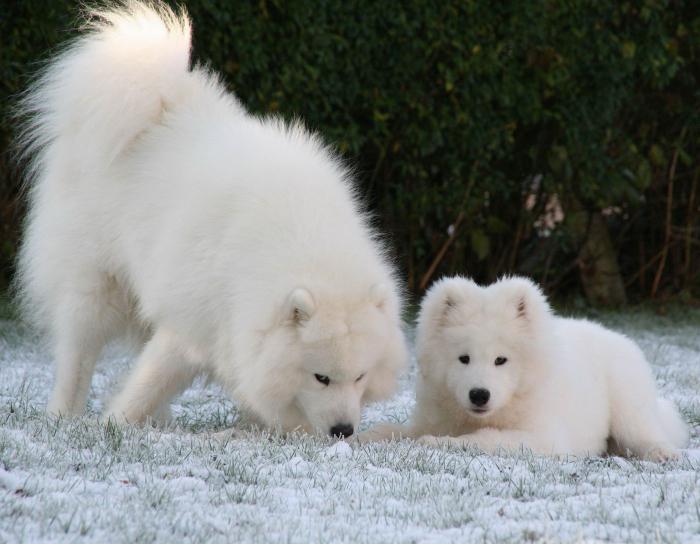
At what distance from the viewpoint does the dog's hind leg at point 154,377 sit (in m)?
4.97

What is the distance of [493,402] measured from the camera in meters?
4.62

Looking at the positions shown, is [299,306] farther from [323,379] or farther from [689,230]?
[689,230]

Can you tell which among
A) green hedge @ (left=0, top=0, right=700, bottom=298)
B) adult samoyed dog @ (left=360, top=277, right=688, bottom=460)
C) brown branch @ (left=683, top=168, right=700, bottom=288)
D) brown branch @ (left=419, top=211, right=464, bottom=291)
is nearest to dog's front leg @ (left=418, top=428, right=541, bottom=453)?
adult samoyed dog @ (left=360, top=277, right=688, bottom=460)

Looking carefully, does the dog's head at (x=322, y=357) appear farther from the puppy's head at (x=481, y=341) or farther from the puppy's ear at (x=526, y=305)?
the puppy's ear at (x=526, y=305)

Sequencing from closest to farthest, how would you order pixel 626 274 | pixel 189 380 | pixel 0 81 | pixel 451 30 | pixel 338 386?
pixel 338 386 < pixel 189 380 < pixel 0 81 < pixel 451 30 < pixel 626 274

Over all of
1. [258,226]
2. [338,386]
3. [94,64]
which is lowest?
[338,386]

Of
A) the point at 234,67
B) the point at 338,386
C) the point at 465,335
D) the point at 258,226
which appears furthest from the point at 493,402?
the point at 234,67

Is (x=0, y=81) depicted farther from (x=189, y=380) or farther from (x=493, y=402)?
(x=493, y=402)

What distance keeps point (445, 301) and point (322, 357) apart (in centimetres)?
76

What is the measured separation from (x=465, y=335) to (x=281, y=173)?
1.09m

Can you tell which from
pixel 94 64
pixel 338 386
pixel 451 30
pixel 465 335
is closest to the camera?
pixel 338 386

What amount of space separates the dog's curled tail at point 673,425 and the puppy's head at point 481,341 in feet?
2.94

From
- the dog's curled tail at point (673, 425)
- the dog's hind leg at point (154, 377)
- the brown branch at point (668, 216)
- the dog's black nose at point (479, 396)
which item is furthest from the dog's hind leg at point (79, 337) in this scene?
the brown branch at point (668, 216)

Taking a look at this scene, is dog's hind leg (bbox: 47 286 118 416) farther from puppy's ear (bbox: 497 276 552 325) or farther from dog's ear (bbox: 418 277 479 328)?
puppy's ear (bbox: 497 276 552 325)
